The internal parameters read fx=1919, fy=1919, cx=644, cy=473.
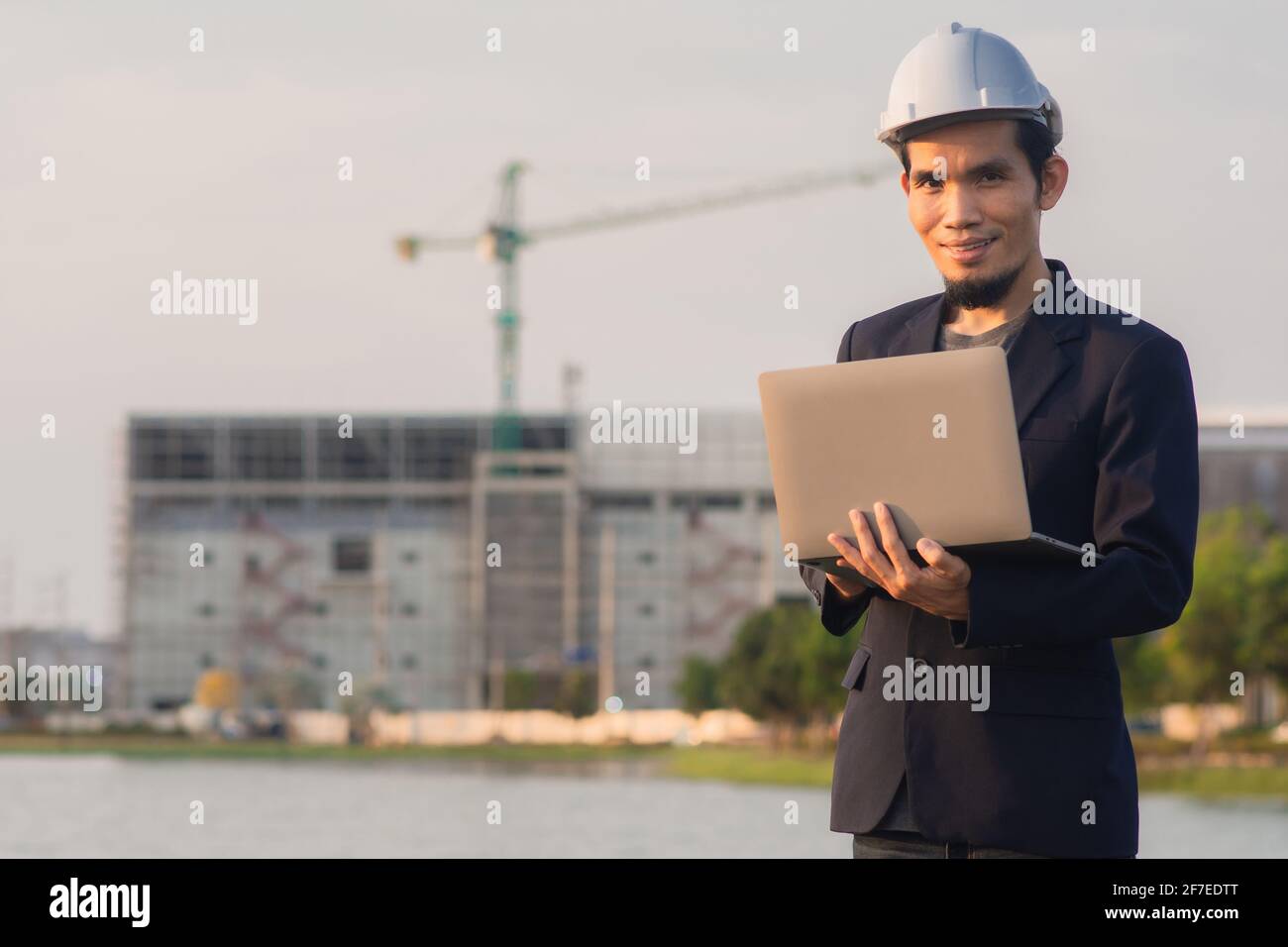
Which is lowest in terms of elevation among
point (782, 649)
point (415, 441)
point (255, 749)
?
point (255, 749)

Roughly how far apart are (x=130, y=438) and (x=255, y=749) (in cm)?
2492

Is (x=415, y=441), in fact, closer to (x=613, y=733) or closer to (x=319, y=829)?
(x=613, y=733)

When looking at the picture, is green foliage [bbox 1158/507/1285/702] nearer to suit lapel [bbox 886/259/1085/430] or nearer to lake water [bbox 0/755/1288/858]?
lake water [bbox 0/755/1288/858]

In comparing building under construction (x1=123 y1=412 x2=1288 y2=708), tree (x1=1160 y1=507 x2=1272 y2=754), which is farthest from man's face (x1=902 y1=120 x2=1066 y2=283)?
building under construction (x1=123 y1=412 x2=1288 y2=708)

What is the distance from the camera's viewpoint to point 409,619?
115m

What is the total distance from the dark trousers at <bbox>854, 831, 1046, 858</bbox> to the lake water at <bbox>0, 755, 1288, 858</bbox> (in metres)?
16.3

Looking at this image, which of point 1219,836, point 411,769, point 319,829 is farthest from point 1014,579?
point 411,769

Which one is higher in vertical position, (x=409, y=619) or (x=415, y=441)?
(x=415, y=441)

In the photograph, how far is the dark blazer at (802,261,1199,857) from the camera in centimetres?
289

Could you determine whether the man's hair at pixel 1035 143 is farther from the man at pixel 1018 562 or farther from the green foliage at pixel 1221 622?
the green foliage at pixel 1221 622

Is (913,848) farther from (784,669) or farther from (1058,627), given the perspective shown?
(784,669)

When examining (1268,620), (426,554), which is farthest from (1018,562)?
(426,554)

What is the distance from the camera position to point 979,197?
3.11m

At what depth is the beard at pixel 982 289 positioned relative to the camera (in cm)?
316
